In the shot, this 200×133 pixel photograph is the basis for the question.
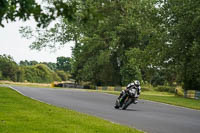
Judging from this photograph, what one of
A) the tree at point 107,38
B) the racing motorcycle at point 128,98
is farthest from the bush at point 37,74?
the racing motorcycle at point 128,98

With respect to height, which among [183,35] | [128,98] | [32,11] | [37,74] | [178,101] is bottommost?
[178,101]

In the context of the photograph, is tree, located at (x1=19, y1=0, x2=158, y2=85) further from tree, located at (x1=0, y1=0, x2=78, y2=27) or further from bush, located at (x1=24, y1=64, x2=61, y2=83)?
tree, located at (x1=0, y1=0, x2=78, y2=27)

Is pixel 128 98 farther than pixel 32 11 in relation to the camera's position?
Yes

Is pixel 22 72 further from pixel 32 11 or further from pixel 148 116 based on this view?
pixel 32 11

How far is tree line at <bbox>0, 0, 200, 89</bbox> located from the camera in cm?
3559

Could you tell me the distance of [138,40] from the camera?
55000 mm

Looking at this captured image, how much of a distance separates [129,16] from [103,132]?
43388 millimetres

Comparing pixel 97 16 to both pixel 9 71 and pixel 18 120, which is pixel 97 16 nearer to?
pixel 18 120

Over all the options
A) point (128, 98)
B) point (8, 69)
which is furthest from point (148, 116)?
point (8, 69)

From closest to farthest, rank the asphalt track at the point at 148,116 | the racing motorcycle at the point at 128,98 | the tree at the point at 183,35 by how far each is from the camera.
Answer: the asphalt track at the point at 148,116, the racing motorcycle at the point at 128,98, the tree at the point at 183,35

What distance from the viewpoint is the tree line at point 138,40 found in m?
35.6

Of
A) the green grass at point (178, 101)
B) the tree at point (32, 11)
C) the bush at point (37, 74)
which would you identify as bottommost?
the green grass at point (178, 101)

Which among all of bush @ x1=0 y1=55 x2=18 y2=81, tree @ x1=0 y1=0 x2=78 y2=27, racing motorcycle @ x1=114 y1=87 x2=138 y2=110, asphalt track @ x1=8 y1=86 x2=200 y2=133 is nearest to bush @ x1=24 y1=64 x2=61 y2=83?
bush @ x1=0 y1=55 x2=18 y2=81

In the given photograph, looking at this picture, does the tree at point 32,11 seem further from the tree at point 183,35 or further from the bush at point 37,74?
the bush at point 37,74
